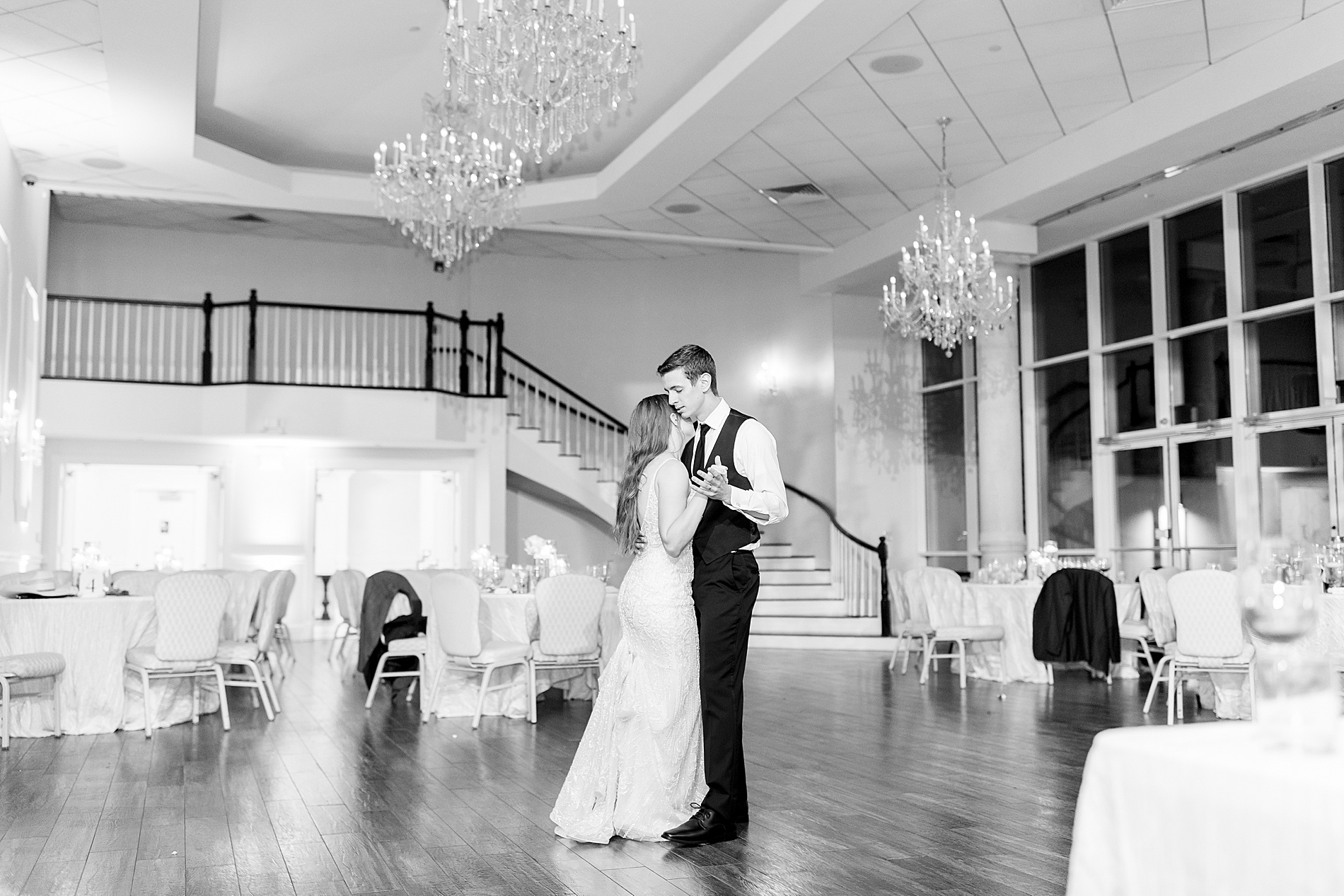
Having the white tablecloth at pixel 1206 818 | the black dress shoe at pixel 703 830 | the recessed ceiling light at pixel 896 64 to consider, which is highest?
the recessed ceiling light at pixel 896 64

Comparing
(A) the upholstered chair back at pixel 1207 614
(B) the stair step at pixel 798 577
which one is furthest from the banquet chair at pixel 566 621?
(B) the stair step at pixel 798 577

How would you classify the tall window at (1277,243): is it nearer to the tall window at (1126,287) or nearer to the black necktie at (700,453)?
the tall window at (1126,287)

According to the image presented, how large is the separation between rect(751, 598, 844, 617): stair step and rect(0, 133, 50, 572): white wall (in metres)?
7.28

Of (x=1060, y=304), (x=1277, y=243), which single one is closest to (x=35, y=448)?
(x=1060, y=304)

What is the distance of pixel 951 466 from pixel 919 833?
34.0 ft

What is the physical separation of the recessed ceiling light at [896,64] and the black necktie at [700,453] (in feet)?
16.6

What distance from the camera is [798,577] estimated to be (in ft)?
45.4

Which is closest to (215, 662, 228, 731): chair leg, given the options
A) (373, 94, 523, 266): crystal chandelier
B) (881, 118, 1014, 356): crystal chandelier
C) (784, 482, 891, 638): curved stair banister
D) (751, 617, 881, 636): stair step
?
(373, 94, 523, 266): crystal chandelier

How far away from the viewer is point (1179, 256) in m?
10.7

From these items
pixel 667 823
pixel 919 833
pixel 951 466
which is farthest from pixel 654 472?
pixel 951 466

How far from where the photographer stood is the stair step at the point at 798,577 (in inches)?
542

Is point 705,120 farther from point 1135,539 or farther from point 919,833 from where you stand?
point 919,833

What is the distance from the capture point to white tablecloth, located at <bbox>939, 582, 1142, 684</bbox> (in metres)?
9.17

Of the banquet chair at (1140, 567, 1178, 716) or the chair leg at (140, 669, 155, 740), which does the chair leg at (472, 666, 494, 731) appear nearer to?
the chair leg at (140, 669, 155, 740)
